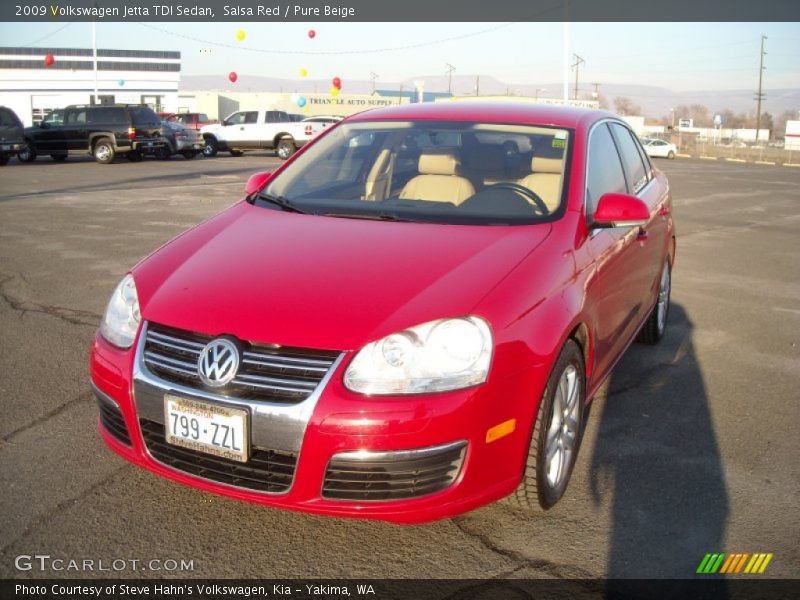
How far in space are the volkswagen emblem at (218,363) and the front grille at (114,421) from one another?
49 centimetres

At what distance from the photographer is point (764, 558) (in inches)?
117

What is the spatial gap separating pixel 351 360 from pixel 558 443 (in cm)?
110

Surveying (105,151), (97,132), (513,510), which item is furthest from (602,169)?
(97,132)

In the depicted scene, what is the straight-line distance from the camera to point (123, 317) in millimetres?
3205

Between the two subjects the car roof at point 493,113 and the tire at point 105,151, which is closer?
the car roof at point 493,113

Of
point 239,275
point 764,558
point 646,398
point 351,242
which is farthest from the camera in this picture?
point 646,398

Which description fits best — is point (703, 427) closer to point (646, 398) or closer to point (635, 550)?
point (646, 398)

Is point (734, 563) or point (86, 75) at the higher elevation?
point (86, 75)

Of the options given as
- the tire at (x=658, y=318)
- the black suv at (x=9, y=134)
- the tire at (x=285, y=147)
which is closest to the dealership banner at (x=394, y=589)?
the tire at (x=658, y=318)

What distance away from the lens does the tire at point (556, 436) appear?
10.0 ft

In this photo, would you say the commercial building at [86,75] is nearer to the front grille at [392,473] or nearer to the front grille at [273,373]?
the front grille at [273,373]

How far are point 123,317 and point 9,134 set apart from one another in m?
23.3

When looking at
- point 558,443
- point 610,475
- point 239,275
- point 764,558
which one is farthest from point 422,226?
point 764,558

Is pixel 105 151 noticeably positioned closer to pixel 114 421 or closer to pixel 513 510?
pixel 114 421
